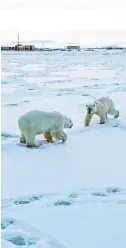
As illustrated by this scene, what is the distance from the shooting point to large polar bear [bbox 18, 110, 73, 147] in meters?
5.95

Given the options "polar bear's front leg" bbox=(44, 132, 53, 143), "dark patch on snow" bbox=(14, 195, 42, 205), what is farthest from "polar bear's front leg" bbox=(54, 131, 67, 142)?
"dark patch on snow" bbox=(14, 195, 42, 205)

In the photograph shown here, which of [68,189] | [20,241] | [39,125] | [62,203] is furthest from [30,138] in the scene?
[20,241]

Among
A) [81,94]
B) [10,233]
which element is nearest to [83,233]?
[10,233]

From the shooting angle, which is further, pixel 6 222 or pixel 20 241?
pixel 6 222

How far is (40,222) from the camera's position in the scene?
11.7 feet

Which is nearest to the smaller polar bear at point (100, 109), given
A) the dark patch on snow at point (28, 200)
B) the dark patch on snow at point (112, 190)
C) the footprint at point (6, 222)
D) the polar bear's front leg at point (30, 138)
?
the polar bear's front leg at point (30, 138)

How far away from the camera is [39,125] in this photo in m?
6.00

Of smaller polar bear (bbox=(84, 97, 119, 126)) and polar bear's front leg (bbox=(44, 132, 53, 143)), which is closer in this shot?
polar bear's front leg (bbox=(44, 132, 53, 143))

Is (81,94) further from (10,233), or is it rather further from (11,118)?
(10,233)

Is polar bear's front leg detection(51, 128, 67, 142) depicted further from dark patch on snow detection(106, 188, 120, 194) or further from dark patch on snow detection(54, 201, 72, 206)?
dark patch on snow detection(54, 201, 72, 206)

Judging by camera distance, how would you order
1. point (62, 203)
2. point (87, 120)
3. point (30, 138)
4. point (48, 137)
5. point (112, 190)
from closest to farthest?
1. point (62, 203)
2. point (112, 190)
3. point (30, 138)
4. point (48, 137)
5. point (87, 120)

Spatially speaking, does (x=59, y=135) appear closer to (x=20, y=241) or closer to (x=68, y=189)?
(x=68, y=189)

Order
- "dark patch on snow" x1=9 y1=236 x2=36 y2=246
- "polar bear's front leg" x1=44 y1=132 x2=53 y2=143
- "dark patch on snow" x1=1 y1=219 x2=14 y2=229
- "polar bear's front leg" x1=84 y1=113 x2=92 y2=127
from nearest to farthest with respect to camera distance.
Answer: "dark patch on snow" x1=9 y1=236 x2=36 y2=246 → "dark patch on snow" x1=1 y1=219 x2=14 y2=229 → "polar bear's front leg" x1=44 y1=132 x2=53 y2=143 → "polar bear's front leg" x1=84 y1=113 x2=92 y2=127

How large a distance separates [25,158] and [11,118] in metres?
2.80
